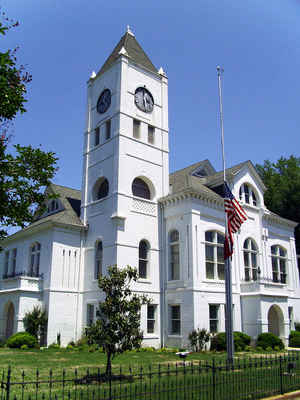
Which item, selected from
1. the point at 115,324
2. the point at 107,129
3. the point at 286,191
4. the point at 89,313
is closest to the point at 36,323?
the point at 89,313

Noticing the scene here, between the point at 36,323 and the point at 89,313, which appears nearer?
the point at 36,323

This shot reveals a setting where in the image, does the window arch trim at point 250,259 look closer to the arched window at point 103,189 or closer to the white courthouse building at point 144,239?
the white courthouse building at point 144,239

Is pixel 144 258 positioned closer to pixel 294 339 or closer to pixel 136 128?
pixel 136 128

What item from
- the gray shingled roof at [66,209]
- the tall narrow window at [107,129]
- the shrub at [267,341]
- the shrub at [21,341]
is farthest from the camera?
the tall narrow window at [107,129]

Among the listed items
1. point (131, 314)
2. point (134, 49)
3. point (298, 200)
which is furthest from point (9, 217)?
point (298, 200)

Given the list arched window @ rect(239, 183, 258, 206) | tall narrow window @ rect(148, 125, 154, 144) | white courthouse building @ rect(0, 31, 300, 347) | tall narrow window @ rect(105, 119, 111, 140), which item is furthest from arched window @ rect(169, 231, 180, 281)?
tall narrow window @ rect(105, 119, 111, 140)

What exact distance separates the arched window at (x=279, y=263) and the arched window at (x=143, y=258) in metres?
12.4

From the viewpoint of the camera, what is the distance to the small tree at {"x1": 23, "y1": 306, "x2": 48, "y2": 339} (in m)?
27.3

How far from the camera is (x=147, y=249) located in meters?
29.7

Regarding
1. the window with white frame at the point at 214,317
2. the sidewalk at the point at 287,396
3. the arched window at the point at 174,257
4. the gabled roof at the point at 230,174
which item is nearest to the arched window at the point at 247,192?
the gabled roof at the point at 230,174

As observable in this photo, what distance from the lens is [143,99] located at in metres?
33.5

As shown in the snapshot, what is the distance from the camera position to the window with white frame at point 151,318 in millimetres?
28141

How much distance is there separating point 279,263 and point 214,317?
11.0m

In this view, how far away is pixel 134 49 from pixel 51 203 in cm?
1578
